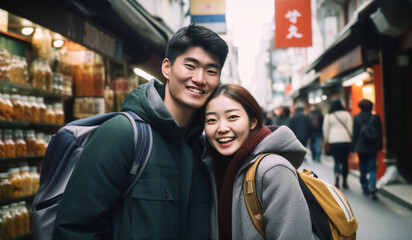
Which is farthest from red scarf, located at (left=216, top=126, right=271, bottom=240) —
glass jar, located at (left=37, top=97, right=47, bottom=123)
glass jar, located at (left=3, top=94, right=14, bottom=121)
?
glass jar, located at (left=37, top=97, right=47, bottom=123)

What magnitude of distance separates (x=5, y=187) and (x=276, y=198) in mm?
3967

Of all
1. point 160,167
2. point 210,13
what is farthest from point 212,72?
point 210,13

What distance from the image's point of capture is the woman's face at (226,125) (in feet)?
7.63

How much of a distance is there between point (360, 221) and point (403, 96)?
17.3 feet

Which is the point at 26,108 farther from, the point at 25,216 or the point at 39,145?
the point at 25,216

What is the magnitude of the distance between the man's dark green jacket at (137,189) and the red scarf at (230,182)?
0.12 meters

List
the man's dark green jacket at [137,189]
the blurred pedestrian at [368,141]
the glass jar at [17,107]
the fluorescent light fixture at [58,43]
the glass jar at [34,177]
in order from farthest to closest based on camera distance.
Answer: the blurred pedestrian at [368,141]
the fluorescent light fixture at [58,43]
the glass jar at [34,177]
the glass jar at [17,107]
the man's dark green jacket at [137,189]

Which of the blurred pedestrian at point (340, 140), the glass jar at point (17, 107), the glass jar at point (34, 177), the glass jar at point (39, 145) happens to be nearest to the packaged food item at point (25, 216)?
the glass jar at point (34, 177)

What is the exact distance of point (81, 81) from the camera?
20.8 ft

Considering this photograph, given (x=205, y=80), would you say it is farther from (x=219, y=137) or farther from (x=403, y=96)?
(x=403, y=96)

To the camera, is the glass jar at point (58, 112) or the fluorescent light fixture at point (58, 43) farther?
the fluorescent light fixture at point (58, 43)

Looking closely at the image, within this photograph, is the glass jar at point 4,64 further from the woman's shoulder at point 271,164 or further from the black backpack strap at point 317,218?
the black backpack strap at point 317,218

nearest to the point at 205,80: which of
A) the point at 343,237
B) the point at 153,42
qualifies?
the point at 343,237

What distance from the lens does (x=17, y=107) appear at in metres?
4.73
